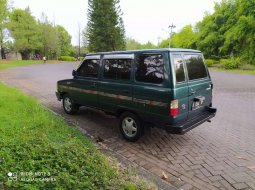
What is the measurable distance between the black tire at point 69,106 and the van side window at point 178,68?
11.9 feet

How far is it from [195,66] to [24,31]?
166ft

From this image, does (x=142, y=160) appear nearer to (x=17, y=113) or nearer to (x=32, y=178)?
(x=32, y=178)

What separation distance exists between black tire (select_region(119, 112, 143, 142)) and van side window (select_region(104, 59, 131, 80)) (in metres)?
0.88

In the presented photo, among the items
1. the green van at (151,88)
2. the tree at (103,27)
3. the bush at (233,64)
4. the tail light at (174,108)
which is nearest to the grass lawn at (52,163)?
the green van at (151,88)

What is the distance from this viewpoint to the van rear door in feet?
15.5

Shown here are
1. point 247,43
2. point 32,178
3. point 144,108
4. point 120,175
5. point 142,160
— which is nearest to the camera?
point 32,178

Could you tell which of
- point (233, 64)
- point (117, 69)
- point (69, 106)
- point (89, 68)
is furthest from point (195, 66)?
point (233, 64)

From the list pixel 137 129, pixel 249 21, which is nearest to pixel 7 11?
pixel 249 21

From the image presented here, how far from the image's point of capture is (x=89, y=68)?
606 cm

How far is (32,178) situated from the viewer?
3.10 meters

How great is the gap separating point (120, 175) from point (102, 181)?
1.40ft

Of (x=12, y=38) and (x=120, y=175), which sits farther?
(x=12, y=38)

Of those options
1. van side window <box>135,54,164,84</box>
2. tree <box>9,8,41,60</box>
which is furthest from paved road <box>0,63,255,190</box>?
tree <box>9,8,41,60</box>

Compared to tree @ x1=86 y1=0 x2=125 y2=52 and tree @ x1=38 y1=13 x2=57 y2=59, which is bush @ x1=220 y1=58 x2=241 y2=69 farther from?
tree @ x1=38 y1=13 x2=57 y2=59
